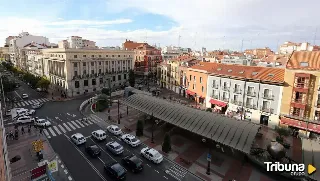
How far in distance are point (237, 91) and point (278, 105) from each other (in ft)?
31.9

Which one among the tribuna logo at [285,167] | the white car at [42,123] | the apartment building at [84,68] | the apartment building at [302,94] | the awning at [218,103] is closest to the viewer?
the tribuna logo at [285,167]

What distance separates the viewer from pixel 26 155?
32.6 meters

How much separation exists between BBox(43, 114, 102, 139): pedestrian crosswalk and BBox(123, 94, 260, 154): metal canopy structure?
1295 cm

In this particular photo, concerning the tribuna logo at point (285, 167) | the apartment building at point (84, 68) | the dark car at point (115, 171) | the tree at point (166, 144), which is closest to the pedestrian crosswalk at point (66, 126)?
the dark car at point (115, 171)

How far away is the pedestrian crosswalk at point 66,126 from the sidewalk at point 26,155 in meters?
1.78

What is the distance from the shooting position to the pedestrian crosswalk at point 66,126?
4103 centimetres

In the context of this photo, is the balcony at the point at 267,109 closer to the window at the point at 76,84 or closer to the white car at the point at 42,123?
the white car at the point at 42,123

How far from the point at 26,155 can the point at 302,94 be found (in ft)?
174

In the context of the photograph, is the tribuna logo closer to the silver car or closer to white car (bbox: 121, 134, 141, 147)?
white car (bbox: 121, 134, 141, 147)

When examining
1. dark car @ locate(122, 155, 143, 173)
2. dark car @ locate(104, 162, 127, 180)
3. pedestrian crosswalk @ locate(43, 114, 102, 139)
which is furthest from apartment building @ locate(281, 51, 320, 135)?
pedestrian crosswalk @ locate(43, 114, 102, 139)

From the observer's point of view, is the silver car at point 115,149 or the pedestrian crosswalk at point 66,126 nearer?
the silver car at point 115,149

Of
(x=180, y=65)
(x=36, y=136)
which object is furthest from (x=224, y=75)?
(x=36, y=136)

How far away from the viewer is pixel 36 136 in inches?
1555

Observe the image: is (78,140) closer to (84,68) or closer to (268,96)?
(268,96)
